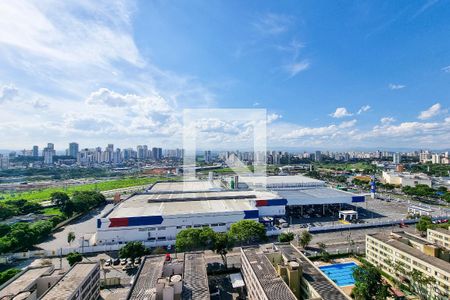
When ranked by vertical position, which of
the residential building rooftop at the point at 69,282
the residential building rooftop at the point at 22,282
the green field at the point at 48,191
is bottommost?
the green field at the point at 48,191

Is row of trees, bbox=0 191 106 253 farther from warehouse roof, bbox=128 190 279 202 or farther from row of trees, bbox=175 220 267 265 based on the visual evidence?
row of trees, bbox=175 220 267 265

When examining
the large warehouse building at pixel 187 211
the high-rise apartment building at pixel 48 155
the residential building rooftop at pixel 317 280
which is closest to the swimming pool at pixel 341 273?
the residential building rooftop at pixel 317 280

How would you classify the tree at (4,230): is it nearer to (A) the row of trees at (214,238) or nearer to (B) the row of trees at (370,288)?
(A) the row of trees at (214,238)

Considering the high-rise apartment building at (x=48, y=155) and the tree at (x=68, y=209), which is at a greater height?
the high-rise apartment building at (x=48, y=155)

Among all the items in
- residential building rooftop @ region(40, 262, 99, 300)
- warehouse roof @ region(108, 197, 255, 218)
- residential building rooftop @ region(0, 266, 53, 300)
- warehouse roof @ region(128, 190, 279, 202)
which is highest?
warehouse roof @ region(128, 190, 279, 202)

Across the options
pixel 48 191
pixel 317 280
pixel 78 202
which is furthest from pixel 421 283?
pixel 48 191

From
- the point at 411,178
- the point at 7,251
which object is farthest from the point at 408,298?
the point at 411,178

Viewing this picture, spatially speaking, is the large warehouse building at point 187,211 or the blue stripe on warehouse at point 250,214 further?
the blue stripe on warehouse at point 250,214

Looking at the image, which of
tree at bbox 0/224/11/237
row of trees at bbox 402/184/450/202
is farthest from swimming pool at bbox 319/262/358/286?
row of trees at bbox 402/184/450/202
